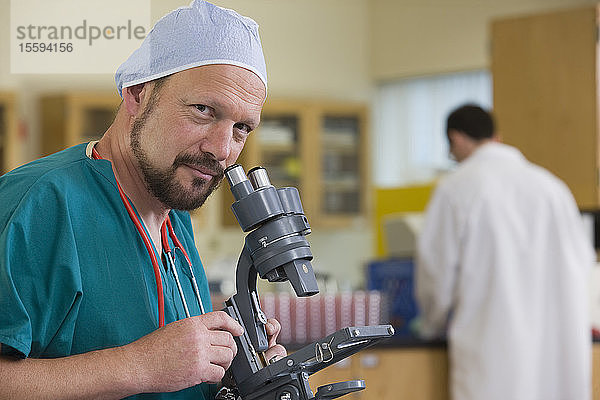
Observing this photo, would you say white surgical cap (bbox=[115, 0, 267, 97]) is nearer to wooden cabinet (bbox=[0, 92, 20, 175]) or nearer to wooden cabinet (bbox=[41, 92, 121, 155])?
wooden cabinet (bbox=[41, 92, 121, 155])

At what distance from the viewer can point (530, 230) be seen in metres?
2.98

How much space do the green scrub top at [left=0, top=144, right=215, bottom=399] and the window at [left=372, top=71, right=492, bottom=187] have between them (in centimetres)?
495

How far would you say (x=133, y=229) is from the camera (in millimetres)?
887

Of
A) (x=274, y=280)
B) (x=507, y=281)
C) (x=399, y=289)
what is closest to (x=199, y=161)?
(x=274, y=280)

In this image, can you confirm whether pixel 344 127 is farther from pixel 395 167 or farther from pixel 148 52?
pixel 148 52

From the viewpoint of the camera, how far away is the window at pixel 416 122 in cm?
576

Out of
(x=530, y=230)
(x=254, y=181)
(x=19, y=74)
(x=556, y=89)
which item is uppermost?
(x=556, y=89)

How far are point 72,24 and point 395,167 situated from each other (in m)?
5.26

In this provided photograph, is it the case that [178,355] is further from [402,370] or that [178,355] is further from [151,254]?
[402,370]

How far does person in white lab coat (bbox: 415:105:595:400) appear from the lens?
9.68 feet

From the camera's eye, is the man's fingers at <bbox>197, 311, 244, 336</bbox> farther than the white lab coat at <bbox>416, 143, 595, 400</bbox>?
No

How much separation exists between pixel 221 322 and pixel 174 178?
160 millimetres

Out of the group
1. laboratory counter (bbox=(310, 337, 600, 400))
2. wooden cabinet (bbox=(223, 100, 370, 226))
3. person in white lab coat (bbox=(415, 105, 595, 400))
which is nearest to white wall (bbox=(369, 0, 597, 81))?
wooden cabinet (bbox=(223, 100, 370, 226))

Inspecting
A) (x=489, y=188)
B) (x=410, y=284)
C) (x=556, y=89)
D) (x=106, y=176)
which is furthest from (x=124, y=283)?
(x=556, y=89)
